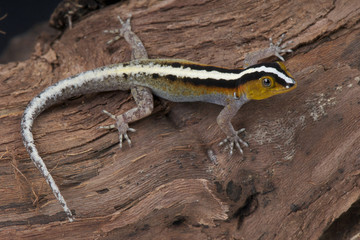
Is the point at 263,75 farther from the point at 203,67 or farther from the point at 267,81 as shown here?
the point at 203,67

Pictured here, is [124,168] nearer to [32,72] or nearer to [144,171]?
[144,171]

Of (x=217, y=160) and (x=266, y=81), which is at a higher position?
(x=266, y=81)

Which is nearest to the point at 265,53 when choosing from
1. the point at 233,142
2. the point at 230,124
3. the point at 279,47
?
the point at 279,47

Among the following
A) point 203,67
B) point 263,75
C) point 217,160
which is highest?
point 203,67

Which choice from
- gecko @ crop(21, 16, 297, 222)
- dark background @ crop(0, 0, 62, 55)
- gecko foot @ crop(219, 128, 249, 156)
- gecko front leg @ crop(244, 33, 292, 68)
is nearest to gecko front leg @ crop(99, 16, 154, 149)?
gecko @ crop(21, 16, 297, 222)

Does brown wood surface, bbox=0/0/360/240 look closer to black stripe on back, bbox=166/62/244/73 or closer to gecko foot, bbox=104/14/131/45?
black stripe on back, bbox=166/62/244/73

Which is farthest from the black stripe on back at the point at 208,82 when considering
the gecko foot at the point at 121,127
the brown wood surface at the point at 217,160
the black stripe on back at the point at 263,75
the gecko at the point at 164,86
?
the gecko foot at the point at 121,127

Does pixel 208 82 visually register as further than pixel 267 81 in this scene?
Yes
